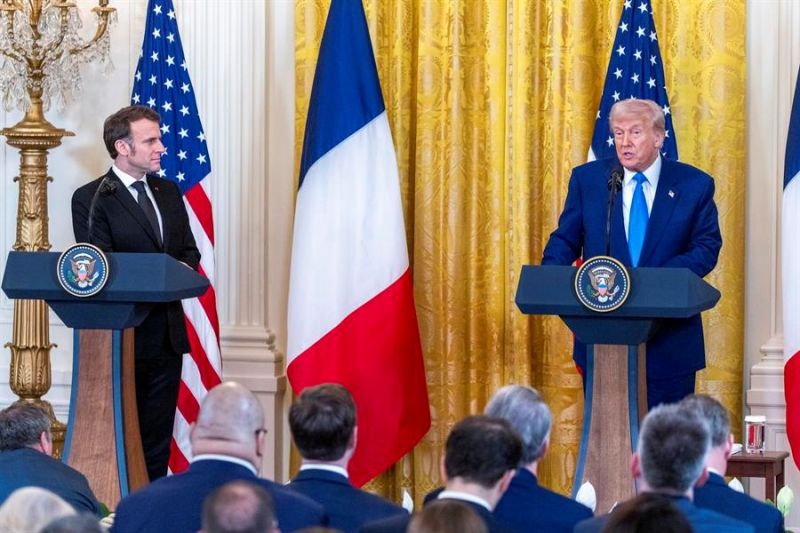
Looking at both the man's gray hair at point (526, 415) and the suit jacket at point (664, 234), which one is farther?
the suit jacket at point (664, 234)

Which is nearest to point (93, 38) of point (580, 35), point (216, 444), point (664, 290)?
point (580, 35)

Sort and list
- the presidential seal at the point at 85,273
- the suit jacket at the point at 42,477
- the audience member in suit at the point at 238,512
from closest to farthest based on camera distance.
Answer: the audience member in suit at the point at 238,512, the suit jacket at the point at 42,477, the presidential seal at the point at 85,273

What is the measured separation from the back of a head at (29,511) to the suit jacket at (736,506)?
1.51 meters

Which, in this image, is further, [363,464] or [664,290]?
[363,464]

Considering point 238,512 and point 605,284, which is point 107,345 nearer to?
point 605,284

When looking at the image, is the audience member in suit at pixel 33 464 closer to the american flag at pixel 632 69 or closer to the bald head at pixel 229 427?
the bald head at pixel 229 427

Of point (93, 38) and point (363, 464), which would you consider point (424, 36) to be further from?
point (363, 464)

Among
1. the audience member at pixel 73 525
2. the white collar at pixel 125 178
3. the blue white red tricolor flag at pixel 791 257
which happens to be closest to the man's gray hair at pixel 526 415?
the audience member at pixel 73 525

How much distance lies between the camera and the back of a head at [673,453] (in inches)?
127

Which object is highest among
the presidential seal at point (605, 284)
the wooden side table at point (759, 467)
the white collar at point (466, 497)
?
the presidential seal at point (605, 284)

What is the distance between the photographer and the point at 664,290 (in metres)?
5.07

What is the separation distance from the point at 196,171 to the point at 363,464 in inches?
63.8

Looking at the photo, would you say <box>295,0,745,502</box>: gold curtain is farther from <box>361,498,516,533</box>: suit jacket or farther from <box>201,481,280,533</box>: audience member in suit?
<box>201,481,280,533</box>: audience member in suit

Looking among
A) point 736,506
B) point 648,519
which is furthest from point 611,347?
point 648,519
